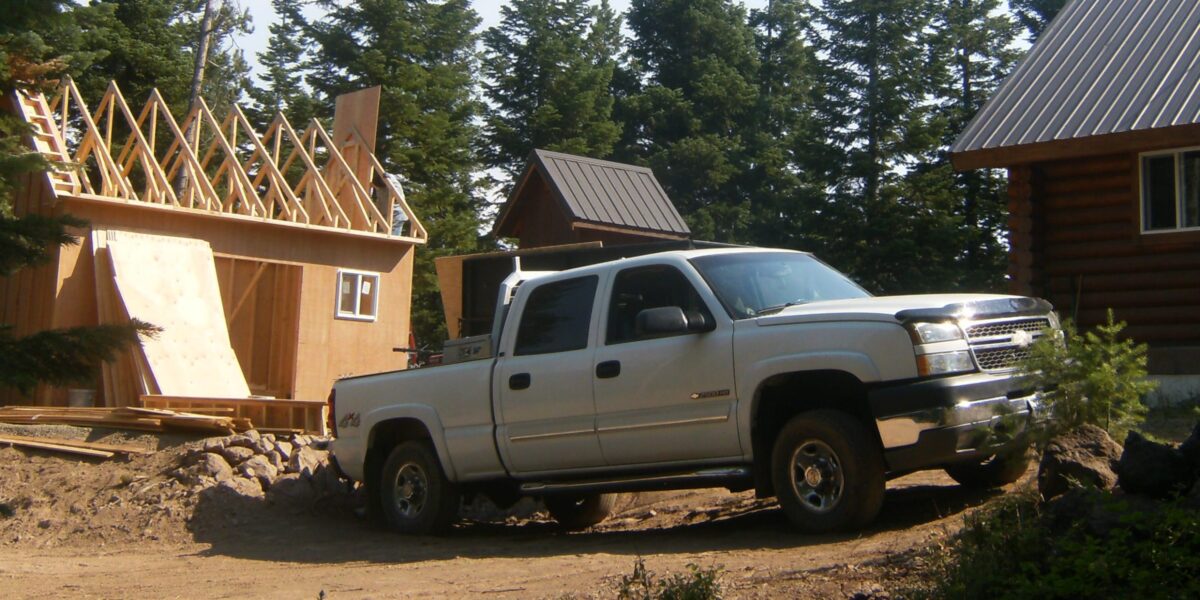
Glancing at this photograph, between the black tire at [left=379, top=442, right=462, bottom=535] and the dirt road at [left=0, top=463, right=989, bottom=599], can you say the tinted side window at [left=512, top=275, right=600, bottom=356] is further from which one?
the dirt road at [left=0, top=463, right=989, bottom=599]

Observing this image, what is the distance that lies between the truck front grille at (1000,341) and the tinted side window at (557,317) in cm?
275

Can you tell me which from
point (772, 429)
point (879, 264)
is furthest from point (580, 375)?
point (879, 264)

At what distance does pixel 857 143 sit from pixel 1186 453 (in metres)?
34.8

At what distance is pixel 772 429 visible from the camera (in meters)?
8.29

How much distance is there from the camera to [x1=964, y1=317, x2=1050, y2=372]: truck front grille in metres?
7.77

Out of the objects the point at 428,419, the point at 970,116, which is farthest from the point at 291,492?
the point at 970,116

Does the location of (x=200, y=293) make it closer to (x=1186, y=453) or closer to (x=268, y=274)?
(x=268, y=274)

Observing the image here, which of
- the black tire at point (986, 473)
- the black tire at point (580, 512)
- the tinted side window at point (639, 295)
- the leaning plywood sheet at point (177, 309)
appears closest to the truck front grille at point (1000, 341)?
the black tire at point (986, 473)

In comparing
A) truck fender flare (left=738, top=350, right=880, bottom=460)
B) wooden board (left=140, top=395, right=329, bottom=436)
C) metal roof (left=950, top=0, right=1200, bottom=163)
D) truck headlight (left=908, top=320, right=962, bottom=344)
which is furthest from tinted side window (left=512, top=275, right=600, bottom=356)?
metal roof (left=950, top=0, right=1200, bottom=163)

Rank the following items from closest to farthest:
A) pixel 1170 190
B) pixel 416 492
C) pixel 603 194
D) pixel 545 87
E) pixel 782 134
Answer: pixel 416 492 → pixel 1170 190 → pixel 603 194 → pixel 545 87 → pixel 782 134

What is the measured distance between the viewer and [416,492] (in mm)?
10258

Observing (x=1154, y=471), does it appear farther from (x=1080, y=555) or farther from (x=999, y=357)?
(x=999, y=357)

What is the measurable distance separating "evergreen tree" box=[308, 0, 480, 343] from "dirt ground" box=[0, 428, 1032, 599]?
25325 millimetres

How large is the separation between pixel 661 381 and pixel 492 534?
2.82 metres
